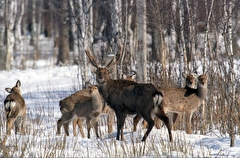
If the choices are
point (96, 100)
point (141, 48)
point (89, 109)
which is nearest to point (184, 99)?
point (96, 100)

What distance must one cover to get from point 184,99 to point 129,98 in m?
1.44

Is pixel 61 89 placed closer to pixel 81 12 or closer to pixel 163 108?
pixel 81 12

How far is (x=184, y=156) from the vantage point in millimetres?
8031

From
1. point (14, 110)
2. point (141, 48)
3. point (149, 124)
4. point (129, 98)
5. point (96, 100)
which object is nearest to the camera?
point (149, 124)

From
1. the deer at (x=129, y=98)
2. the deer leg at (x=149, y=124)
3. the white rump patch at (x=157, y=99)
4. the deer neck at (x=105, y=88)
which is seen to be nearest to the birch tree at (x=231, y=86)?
the deer at (x=129, y=98)

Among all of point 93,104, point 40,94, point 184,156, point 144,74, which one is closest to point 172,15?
point 144,74

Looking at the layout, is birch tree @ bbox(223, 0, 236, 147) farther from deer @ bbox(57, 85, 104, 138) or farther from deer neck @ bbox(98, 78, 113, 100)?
deer @ bbox(57, 85, 104, 138)

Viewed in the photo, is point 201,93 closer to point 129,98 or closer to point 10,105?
point 129,98

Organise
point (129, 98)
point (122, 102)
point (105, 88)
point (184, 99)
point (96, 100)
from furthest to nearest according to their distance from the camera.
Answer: point (96, 100) → point (184, 99) → point (105, 88) → point (122, 102) → point (129, 98)

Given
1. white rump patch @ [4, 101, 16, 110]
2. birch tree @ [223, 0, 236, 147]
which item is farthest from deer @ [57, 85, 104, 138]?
birch tree @ [223, 0, 236, 147]

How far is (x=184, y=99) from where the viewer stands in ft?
35.8

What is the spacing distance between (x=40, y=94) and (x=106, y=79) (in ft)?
23.9

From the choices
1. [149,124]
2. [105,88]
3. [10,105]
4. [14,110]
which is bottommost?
[149,124]

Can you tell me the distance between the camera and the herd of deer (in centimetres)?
970
